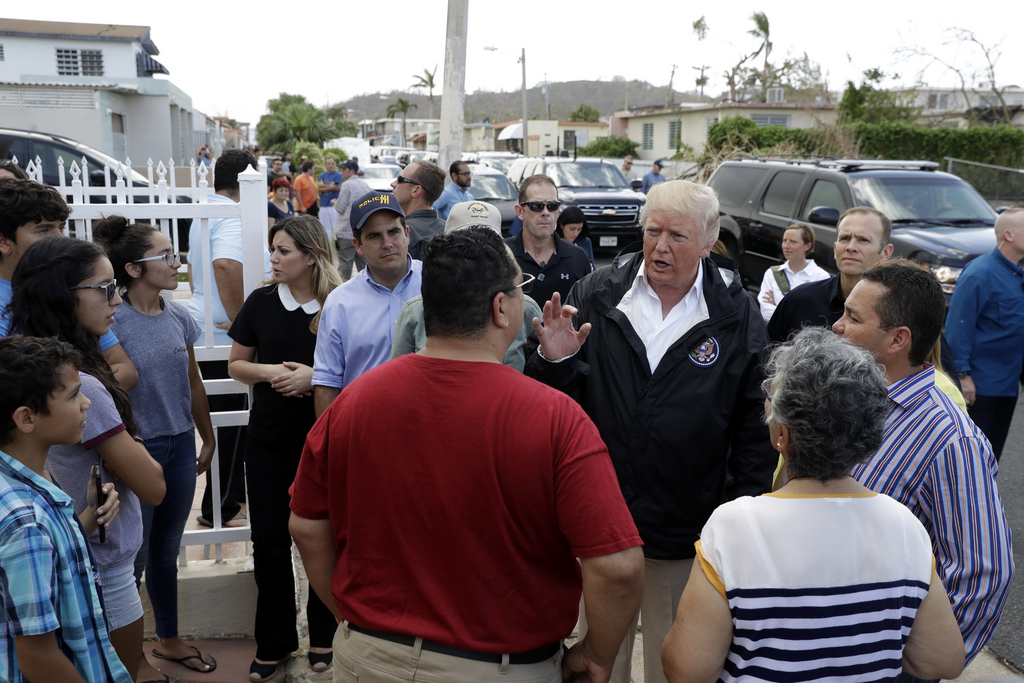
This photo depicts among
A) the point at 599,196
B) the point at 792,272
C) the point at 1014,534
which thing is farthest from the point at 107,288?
the point at 599,196

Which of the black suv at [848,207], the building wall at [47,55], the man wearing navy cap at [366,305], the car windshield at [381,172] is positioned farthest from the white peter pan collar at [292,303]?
the building wall at [47,55]

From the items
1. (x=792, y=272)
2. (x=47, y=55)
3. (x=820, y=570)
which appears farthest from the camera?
(x=47, y=55)

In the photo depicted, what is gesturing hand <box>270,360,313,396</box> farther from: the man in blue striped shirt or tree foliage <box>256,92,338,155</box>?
tree foliage <box>256,92,338,155</box>

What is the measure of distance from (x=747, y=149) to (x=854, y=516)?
82.4 feet

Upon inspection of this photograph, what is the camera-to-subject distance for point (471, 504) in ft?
5.77

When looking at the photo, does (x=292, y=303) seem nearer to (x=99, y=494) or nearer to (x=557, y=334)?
(x=99, y=494)

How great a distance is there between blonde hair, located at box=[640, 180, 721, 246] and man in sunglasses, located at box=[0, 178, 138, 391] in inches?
85.0

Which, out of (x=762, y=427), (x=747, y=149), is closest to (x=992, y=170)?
(x=747, y=149)

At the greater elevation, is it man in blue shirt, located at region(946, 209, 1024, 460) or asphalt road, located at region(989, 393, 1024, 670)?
man in blue shirt, located at region(946, 209, 1024, 460)

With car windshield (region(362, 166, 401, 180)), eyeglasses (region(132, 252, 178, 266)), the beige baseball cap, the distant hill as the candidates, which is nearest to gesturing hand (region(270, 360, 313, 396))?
eyeglasses (region(132, 252, 178, 266))

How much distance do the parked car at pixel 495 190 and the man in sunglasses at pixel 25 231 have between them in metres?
11.0

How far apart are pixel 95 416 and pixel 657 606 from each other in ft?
7.02

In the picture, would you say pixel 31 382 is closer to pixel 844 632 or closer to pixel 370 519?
pixel 370 519

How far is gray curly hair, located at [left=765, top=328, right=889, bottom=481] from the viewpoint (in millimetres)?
1670
